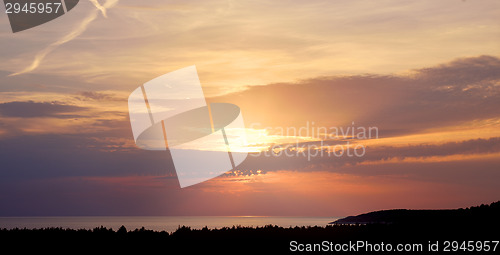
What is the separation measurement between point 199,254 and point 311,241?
5926 millimetres

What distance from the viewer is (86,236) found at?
1081 inches

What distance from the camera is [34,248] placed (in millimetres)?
25500

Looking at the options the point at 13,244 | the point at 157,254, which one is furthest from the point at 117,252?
the point at 13,244

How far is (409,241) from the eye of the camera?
27609mm

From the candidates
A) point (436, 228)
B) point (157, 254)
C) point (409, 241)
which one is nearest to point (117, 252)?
point (157, 254)

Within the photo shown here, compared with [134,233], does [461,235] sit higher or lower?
lower

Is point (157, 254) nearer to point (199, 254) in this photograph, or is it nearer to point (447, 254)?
point (199, 254)

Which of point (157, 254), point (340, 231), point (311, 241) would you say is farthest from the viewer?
point (340, 231)

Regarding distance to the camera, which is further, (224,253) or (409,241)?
(409,241)

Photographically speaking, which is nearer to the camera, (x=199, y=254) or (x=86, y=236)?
(x=199, y=254)

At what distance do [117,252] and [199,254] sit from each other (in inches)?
151

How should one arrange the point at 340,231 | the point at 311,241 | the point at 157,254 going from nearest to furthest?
1. the point at 157,254
2. the point at 311,241
3. the point at 340,231

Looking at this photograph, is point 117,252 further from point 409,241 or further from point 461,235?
point 461,235

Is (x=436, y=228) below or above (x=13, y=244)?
below
